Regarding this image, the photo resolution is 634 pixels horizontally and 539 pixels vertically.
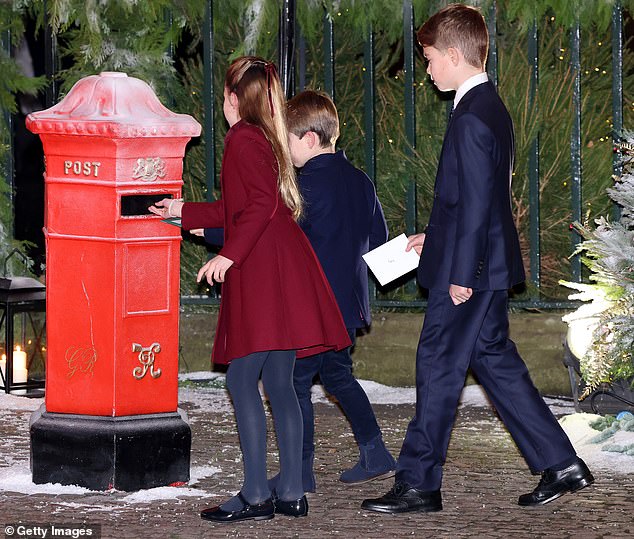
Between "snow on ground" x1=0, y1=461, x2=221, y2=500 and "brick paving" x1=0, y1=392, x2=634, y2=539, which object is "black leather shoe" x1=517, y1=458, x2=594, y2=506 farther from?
"snow on ground" x1=0, y1=461, x2=221, y2=500

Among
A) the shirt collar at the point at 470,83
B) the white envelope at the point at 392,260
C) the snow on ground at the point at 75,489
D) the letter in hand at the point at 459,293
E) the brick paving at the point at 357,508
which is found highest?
the shirt collar at the point at 470,83

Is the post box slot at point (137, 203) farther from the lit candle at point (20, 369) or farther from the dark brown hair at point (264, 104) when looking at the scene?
the lit candle at point (20, 369)

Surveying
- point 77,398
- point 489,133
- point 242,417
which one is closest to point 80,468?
point 77,398

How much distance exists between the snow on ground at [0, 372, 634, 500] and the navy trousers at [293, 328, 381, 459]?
20.6 inches

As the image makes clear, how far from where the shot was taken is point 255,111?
528 centimetres

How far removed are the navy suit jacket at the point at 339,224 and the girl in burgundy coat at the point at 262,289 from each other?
369mm

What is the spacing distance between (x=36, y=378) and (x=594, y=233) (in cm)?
346

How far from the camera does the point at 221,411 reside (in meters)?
7.52

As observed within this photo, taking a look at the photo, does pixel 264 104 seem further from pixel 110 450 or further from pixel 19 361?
pixel 19 361

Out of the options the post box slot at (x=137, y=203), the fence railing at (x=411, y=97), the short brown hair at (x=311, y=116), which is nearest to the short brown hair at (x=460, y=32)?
the short brown hair at (x=311, y=116)

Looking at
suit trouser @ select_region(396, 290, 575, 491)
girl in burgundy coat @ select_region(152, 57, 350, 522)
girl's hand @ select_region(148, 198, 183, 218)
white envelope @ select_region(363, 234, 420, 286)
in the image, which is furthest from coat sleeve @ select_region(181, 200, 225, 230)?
suit trouser @ select_region(396, 290, 575, 491)

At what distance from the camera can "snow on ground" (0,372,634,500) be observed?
575 centimetres

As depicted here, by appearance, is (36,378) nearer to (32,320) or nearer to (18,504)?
(32,320)

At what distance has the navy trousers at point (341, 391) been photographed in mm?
5781
